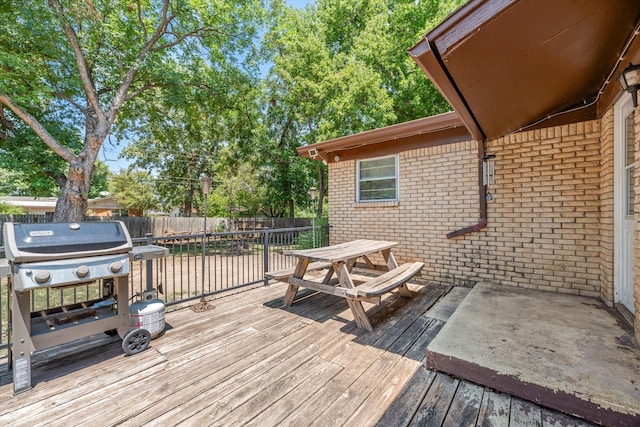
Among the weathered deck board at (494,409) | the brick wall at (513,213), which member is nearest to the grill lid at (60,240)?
the weathered deck board at (494,409)

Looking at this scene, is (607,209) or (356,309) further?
(607,209)

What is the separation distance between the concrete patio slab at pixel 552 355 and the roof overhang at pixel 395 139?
288cm

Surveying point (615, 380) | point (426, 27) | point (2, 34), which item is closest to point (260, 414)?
point (615, 380)

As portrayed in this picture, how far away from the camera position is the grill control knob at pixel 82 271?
2172mm

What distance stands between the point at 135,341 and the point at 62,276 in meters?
0.90

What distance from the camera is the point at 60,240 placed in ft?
7.29

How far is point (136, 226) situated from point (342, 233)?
525 inches

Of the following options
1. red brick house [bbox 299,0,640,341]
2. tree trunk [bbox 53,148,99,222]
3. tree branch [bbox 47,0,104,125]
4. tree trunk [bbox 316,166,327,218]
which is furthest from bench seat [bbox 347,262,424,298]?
tree branch [bbox 47,0,104,125]

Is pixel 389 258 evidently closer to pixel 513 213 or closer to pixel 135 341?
pixel 513 213

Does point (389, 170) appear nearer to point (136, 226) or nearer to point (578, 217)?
point (578, 217)

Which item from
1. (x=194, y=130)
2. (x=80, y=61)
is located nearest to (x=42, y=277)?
(x=80, y=61)

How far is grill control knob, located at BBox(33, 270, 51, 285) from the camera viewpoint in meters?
1.99

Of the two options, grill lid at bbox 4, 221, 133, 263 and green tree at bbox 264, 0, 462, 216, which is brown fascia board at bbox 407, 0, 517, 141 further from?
green tree at bbox 264, 0, 462, 216

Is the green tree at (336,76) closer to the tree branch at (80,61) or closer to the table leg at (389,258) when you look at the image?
the tree branch at (80,61)
